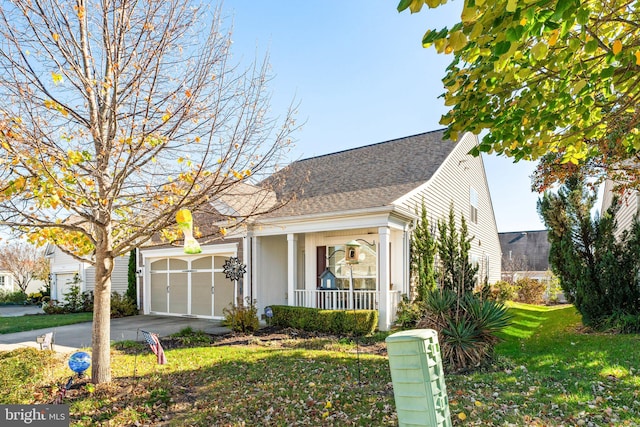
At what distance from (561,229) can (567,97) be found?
7.75 m

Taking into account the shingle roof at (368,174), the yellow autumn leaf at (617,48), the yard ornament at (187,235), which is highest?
the shingle roof at (368,174)

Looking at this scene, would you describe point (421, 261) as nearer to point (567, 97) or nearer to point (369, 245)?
point (369, 245)

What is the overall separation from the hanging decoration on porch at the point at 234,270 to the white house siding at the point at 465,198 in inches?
221

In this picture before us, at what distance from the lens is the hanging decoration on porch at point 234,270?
13.3 meters

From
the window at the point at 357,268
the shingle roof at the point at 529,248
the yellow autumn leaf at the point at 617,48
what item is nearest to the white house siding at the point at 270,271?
the window at the point at 357,268

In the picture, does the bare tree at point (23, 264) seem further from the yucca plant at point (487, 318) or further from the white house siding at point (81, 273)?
the yucca plant at point (487, 318)

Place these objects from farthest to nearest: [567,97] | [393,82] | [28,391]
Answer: [393,82]
[28,391]
[567,97]

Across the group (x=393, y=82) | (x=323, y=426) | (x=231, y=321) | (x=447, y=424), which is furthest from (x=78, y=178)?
(x=393, y=82)

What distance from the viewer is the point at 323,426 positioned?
4.48m

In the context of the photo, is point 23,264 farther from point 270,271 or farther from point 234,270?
point 270,271

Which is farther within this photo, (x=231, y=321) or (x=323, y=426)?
(x=231, y=321)

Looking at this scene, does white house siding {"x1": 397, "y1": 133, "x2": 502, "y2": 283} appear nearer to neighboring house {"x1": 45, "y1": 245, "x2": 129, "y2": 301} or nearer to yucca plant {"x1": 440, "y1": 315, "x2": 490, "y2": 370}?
yucca plant {"x1": 440, "y1": 315, "x2": 490, "y2": 370}

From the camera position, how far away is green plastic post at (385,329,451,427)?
339 cm

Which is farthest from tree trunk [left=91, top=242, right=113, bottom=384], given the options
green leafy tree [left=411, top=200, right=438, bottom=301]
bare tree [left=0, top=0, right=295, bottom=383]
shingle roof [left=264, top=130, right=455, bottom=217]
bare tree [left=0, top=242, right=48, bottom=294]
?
bare tree [left=0, top=242, right=48, bottom=294]
